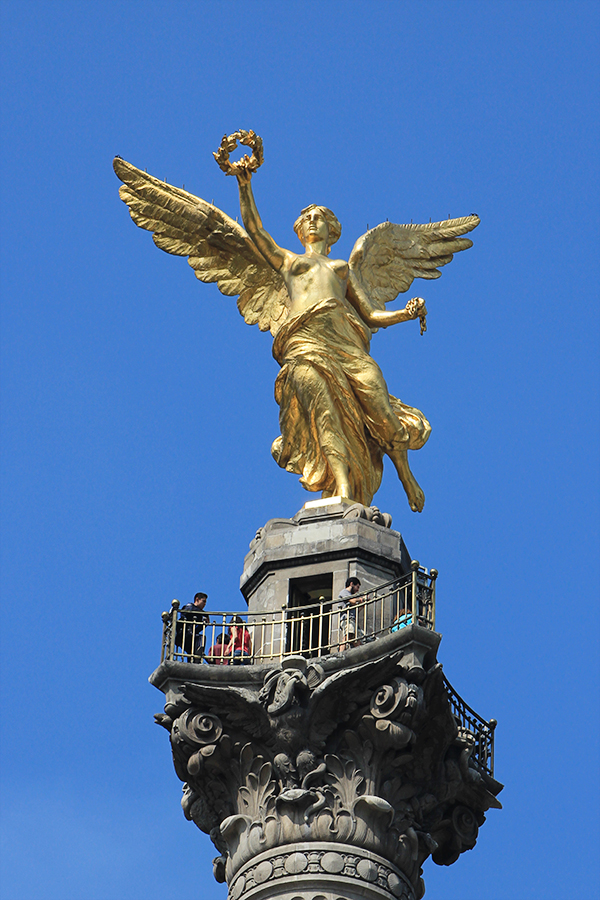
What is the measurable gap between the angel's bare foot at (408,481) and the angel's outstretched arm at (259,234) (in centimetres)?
424

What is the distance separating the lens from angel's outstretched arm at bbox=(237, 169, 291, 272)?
3522 cm

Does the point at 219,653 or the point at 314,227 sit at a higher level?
the point at 314,227

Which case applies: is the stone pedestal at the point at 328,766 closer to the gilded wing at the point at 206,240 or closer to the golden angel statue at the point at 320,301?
the golden angel statue at the point at 320,301

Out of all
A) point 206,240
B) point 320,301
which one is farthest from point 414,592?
point 206,240

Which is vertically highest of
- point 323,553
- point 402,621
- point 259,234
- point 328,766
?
point 259,234

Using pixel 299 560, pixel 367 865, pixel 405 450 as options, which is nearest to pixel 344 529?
pixel 299 560

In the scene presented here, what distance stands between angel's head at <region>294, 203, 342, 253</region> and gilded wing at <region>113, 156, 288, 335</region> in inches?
36.4

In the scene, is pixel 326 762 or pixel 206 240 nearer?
pixel 326 762

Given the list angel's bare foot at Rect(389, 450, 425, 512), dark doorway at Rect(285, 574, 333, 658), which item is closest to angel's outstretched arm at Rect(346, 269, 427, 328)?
angel's bare foot at Rect(389, 450, 425, 512)

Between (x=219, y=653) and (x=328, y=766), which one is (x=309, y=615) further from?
(x=328, y=766)

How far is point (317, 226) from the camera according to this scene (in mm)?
35938

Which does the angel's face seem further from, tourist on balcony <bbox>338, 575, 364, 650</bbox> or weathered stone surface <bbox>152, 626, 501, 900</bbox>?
weathered stone surface <bbox>152, 626, 501, 900</bbox>

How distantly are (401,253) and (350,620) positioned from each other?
1015 centimetres

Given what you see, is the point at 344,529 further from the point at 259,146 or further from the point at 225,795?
the point at 259,146
